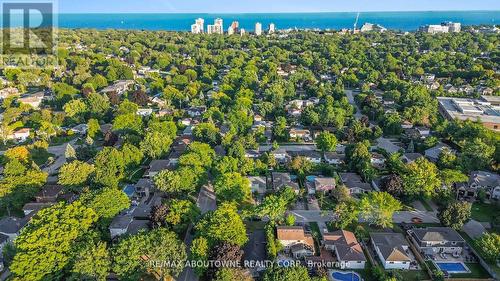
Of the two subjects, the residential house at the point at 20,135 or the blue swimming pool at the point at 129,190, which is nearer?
the blue swimming pool at the point at 129,190

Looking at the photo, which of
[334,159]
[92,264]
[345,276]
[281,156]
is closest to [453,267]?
[345,276]

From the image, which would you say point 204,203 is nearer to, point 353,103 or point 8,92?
point 353,103

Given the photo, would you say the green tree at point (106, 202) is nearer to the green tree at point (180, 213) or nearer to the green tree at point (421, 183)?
the green tree at point (180, 213)

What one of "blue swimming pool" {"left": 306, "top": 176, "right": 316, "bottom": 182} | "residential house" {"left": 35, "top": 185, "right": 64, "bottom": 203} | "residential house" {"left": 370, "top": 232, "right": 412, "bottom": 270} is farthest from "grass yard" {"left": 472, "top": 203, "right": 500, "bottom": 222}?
"residential house" {"left": 35, "top": 185, "right": 64, "bottom": 203}

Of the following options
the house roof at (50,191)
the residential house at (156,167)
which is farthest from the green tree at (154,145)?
the house roof at (50,191)

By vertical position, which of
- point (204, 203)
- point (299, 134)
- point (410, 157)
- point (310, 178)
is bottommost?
point (204, 203)

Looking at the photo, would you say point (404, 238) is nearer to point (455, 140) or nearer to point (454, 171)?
point (454, 171)
